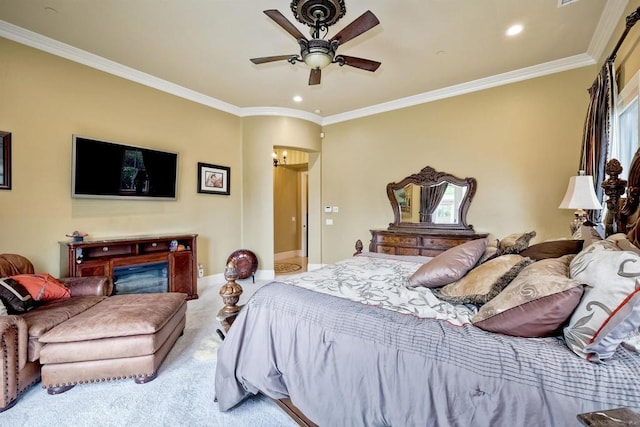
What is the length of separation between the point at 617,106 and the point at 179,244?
16.6 feet

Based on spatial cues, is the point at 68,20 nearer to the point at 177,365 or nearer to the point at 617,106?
the point at 177,365

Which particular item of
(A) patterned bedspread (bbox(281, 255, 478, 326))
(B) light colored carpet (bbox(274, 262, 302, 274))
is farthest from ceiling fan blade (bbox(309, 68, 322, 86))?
(B) light colored carpet (bbox(274, 262, 302, 274))

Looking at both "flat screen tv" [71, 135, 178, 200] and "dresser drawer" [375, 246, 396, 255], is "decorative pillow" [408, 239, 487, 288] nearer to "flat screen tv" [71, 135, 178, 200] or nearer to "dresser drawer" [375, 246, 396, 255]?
"dresser drawer" [375, 246, 396, 255]

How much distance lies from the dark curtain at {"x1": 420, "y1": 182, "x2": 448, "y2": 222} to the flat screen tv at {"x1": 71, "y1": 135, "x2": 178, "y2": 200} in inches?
149

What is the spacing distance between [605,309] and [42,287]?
351 centimetres

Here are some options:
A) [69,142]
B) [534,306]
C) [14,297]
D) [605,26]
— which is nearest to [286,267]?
[69,142]

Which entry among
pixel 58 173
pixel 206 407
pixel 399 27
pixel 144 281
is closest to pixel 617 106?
pixel 399 27

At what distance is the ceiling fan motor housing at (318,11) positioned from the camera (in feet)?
6.63

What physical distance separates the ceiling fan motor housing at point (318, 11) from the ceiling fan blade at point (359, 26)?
0.35 feet

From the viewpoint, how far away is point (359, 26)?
216cm

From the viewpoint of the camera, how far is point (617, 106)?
2.53 metres

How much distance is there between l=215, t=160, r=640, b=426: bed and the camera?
0.93 meters

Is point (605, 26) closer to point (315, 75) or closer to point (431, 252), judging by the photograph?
point (315, 75)

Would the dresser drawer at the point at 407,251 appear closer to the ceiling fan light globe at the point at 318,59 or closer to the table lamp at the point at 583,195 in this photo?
the table lamp at the point at 583,195
